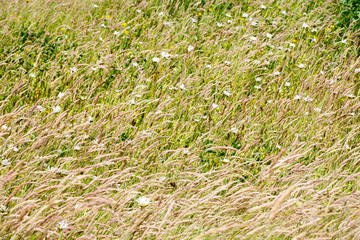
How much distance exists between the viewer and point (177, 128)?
9.71 feet

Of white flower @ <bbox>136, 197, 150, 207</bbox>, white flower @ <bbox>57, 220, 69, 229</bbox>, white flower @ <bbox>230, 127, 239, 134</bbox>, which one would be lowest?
white flower @ <bbox>230, 127, 239, 134</bbox>

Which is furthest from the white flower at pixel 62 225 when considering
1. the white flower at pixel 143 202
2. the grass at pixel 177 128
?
the white flower at pixel 143 202

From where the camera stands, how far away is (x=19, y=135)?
245cm

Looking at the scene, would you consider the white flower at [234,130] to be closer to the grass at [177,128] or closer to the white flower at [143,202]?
the grass at [177,128]

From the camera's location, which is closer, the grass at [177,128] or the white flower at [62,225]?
the white flower at [62,225]

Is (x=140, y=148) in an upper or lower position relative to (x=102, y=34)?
Answer: lower

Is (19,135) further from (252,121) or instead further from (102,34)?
(102,34)

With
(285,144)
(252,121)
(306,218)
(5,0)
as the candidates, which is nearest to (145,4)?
(5,0)

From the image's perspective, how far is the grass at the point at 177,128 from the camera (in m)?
1.84

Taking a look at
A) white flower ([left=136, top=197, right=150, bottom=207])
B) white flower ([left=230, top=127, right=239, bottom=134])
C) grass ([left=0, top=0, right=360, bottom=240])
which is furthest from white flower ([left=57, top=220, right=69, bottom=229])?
white flower ([left=230, top=127, right=239, bottom=134])

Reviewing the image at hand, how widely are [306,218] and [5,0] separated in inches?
186

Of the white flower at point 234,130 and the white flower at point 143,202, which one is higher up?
the white flower at point 143,202

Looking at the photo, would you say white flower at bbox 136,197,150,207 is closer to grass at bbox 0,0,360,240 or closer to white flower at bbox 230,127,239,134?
grass at bbox 0,0,360,240

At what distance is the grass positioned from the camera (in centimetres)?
184
